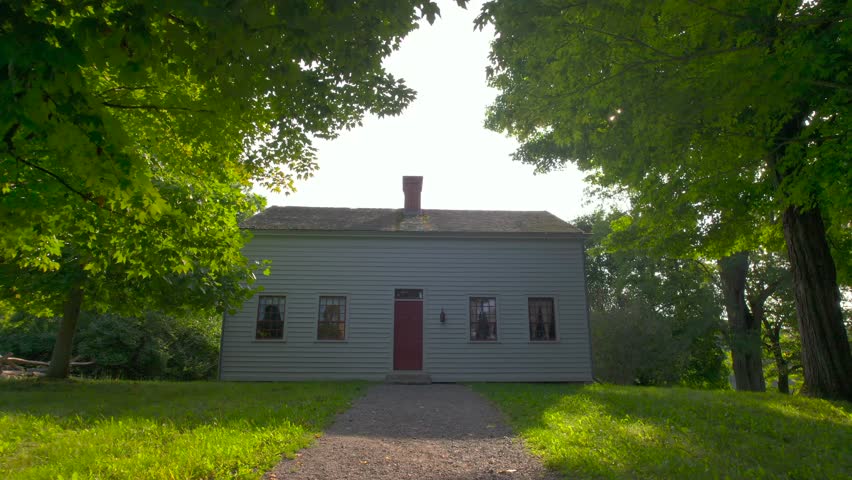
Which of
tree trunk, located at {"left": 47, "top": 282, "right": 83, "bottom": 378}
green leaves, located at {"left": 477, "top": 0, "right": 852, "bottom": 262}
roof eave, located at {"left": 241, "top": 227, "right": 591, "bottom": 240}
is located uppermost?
green leaves, located at {"left": 477, "top": 0, "right": 852, "bottom": 262}

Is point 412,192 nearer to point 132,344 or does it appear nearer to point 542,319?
point 542,319

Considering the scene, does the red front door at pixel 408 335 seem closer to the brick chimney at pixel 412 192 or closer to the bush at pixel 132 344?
the brick chimney at pixel 412 192

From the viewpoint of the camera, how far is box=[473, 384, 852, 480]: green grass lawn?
4.64 m

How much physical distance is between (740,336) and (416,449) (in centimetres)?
2074

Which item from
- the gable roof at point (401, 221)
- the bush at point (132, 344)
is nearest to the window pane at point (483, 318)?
the gable roof at point (401, 221)

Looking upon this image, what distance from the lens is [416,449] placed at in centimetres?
556

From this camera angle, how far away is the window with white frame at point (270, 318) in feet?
48.9

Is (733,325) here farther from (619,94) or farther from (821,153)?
(619,94)

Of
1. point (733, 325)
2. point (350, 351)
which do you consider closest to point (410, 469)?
point (350, 351)

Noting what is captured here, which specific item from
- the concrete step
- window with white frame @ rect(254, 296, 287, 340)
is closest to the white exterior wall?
window with white frame @ rect(254, 296, 287, 340)

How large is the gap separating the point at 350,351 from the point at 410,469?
10.4 m

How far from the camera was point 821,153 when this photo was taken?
7793mm

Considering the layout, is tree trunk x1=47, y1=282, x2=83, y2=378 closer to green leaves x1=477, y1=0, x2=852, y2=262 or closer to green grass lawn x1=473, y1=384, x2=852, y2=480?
green grass lawn x1=473, y1=384, x2=852, y2=480

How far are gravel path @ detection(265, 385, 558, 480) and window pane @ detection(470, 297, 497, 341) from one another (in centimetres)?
645
